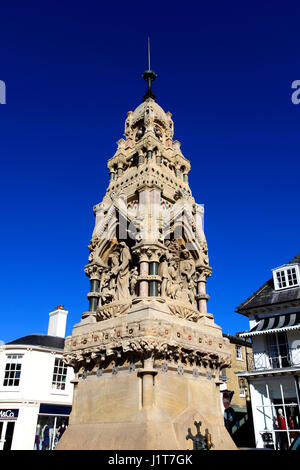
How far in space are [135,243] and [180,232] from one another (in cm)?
198

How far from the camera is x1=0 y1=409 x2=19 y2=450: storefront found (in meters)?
24.9

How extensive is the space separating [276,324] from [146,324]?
622 inches

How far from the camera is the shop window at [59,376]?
28.0 metres

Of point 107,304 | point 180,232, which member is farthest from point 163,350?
point 180,232

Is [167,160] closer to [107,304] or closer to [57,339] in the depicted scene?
[107,304]

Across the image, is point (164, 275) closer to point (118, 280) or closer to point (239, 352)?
point (118, 280)

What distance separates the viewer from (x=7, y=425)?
82.8ft

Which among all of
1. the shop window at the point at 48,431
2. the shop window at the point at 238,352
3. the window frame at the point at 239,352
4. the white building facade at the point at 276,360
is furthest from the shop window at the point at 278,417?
the shop window at the point at 48,431

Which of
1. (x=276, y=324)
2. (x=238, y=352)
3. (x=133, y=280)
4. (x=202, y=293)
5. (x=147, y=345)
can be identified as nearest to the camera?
(x=147, y=345)

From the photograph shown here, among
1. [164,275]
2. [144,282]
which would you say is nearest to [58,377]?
[164,275]

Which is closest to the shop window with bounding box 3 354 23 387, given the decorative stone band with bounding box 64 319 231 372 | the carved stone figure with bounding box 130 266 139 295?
the decorative stone band with bounding box 64 319 231 372

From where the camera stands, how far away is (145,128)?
17.9 metres

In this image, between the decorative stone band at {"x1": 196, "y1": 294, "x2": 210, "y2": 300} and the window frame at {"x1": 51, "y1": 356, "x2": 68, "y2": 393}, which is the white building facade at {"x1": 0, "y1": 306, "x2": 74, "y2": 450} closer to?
the window frame at {"x1": 51, "y1": 356, "x2": 68, "y2": 393}

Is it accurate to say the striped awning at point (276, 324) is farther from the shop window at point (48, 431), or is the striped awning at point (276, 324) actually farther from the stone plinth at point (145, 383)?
the shop window at point (48, 431)
